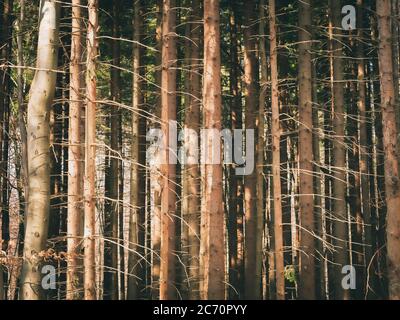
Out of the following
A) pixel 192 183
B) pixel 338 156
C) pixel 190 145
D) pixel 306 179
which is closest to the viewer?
pixel 306 179

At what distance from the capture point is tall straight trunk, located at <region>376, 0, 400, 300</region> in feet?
34.2

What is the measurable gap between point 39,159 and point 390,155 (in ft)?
23.1

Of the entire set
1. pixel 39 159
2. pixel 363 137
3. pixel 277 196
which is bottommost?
pixel 39 159

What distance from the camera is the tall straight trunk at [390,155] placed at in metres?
10.4

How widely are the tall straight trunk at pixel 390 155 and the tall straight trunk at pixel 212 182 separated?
10.9ft

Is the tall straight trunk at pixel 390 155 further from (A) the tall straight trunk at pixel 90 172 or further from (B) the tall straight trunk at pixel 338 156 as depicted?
(A) the tall straight trunk at pixel 90 172

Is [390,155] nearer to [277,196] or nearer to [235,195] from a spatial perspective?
[277,196]

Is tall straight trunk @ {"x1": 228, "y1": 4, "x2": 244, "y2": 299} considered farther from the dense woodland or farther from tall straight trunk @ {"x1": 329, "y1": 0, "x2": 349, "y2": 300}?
tall straight trunk @ {"x1": 329, "y1": 0, "x2": 349, "y2": 300}

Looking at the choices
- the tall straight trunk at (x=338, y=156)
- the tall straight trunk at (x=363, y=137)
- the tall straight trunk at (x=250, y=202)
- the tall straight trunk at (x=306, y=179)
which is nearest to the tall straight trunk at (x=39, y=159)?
the tall straight trunk at (x=306, y=179)

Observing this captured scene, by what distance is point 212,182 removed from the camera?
10.8 meters

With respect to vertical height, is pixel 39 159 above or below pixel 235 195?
below

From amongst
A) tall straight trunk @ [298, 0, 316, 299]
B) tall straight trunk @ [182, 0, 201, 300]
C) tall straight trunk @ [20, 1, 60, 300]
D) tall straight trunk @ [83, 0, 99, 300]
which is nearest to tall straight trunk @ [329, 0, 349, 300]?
tall straight trunk @ [298, 0, 316, 299]

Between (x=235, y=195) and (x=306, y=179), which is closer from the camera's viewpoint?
(x=306, y=179)

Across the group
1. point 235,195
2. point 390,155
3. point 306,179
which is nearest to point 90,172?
point 390,155
